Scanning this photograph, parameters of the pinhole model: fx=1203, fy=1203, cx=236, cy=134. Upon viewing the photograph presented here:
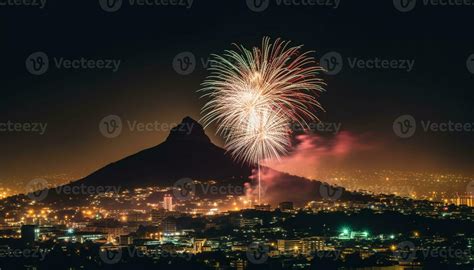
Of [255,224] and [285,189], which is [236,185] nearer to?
[285,189]

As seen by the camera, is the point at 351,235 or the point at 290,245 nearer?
the point at 290,245

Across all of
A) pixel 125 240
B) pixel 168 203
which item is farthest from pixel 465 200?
pixel 125 240

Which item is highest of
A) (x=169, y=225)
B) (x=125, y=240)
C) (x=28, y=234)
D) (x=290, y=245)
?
(x=169, y=225)

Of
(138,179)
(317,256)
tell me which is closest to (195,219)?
(317,256)

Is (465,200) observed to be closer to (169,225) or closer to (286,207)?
(286,207)

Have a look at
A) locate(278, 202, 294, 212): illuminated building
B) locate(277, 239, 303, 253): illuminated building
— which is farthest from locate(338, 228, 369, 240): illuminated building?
locate(278, 202, 294, 212): illuminated building

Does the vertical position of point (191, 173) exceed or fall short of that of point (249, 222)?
it exceeds it

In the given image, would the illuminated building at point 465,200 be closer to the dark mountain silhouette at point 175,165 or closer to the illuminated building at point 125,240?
the dark mountain silhouette at point 175,165

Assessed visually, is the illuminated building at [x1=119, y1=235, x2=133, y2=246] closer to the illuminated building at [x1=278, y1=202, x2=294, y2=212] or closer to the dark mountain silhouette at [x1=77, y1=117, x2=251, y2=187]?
the illuminated building at [x1=278, y1=202, x2=294, y2=212]

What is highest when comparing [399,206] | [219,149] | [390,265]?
[219,149]
